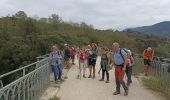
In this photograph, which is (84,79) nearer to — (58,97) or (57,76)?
(57,76)

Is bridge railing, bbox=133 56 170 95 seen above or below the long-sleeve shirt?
below

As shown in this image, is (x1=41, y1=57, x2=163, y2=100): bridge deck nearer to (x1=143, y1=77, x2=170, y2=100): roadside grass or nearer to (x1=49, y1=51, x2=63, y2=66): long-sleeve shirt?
(x1=143, y1=77, x2=170, y2=100): roadside grass

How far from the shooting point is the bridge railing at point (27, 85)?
8.51 meters

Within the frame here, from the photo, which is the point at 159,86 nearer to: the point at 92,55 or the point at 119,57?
the point at 119,57

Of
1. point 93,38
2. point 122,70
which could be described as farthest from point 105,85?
point 93,38

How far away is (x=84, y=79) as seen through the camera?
19.0 metres

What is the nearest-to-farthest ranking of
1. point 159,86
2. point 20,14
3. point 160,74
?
point 159,86
point 160,74
point 20,14

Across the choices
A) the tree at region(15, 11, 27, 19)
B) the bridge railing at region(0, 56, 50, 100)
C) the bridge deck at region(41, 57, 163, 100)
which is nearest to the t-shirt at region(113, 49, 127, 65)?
the bridge deck at region(41, 57, 163, 100)

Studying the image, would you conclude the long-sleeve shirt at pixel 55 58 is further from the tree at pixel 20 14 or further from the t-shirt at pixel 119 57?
the tree at pixel 20 14

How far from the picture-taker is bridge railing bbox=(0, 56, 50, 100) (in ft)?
27.9

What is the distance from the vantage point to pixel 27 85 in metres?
10.9

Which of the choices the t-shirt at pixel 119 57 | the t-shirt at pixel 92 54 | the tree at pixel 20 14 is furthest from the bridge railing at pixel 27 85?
the tree at pixel 20 14

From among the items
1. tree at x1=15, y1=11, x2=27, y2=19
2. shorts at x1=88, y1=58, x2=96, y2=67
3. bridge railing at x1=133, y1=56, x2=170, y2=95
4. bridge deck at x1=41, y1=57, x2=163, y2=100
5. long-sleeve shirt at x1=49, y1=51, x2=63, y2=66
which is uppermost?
tree at x1=15, y1=11, x2=27, y2=19

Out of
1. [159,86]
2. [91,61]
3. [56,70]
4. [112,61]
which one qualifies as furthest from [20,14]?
[112,61]
